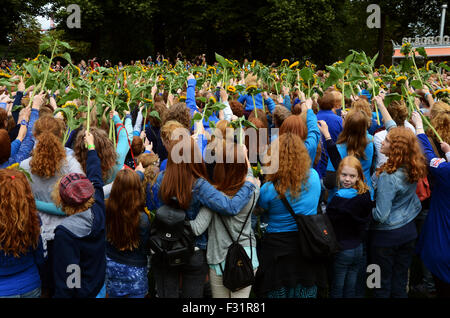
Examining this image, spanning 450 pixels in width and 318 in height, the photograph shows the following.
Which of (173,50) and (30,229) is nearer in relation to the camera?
(30,229)

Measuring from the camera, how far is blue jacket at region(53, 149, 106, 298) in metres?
2.94

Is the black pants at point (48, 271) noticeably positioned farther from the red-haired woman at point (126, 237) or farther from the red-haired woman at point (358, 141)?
the red-haired woman at point (358, 141)

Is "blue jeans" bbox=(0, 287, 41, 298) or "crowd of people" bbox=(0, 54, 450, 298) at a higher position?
"crowd of people" bbox=(0, 54, 450, 298)

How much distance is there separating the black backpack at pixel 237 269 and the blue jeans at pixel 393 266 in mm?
1363

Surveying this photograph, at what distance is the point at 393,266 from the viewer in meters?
3.85

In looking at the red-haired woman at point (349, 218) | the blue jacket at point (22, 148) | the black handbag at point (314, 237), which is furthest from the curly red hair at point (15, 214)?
the red-haired woman at point (349, 218)

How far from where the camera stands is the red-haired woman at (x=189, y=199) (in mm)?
3074

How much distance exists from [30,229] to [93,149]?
961mm

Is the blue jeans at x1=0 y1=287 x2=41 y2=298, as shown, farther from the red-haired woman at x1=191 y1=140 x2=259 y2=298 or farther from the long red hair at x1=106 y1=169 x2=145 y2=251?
the red-haired woman at x1=191 y1=140 x2=259 y2=298

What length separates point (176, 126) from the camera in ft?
13.4

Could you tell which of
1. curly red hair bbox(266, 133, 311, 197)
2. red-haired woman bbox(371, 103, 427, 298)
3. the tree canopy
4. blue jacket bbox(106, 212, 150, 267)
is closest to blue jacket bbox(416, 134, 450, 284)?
red-haired woman bbox(371, 103, 427, 298)

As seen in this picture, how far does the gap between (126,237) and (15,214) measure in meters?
0.87

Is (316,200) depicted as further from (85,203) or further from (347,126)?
(85,203)
